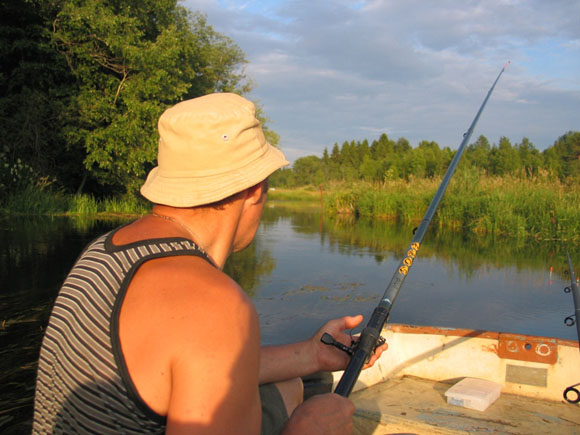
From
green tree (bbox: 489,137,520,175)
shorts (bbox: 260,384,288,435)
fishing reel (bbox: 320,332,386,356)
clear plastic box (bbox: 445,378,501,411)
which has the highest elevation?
green tree (bbox: 489,137,520,175)

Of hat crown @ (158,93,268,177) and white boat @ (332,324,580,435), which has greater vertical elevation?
hat crown @ (158,93,268,177)

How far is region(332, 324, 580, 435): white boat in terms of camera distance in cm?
272

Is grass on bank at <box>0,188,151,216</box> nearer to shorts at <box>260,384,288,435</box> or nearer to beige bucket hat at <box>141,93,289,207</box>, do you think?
shorts at <box>260,384,288,435</box>

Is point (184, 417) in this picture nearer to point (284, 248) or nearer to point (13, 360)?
point (13, 360)

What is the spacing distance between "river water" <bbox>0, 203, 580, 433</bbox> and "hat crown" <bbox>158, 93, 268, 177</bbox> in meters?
2.74

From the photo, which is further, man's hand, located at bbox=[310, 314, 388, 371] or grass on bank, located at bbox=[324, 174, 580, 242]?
grass on bank, located at bbox=[324, 174, 580, 242]

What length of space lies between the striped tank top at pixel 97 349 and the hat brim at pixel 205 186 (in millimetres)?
118

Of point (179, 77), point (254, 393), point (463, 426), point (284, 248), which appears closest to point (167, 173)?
point (254, 393)

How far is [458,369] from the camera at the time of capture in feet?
11.3

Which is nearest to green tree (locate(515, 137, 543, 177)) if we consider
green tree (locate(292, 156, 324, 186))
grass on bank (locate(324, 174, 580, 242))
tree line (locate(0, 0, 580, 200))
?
green tree (locate(292, 156, 324, 186))

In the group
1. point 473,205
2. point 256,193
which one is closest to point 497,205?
point 473,205

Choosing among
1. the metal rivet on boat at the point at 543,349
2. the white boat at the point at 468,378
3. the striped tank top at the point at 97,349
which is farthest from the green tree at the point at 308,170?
the striped tank top at the point at 97,349

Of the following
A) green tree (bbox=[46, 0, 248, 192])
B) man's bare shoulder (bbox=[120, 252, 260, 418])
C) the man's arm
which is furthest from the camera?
green tree (bbox=[46, 0, 248, 192])

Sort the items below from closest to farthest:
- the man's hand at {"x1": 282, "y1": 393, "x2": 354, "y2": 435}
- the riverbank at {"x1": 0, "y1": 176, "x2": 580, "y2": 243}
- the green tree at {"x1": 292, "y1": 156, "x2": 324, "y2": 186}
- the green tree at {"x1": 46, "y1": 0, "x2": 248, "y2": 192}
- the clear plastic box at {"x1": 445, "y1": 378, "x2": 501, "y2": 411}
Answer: the man's hand at {"x1": 282, "y1": 393, "x2": 354, "y2": 435} → the clear plastic box at {"x1": 445, "y1": 378, "x2": 501, "y2": 411} → the riverbank at {"x1": 0, "y1": 176, "x2": 580, "y2": 243} → the green tree at {"x1": 46, "y1": 0, "x2": 248, "y2": 192} → the green tree at {"x1": 292, "y1": 156, "x2": 324, "y2": 186}
